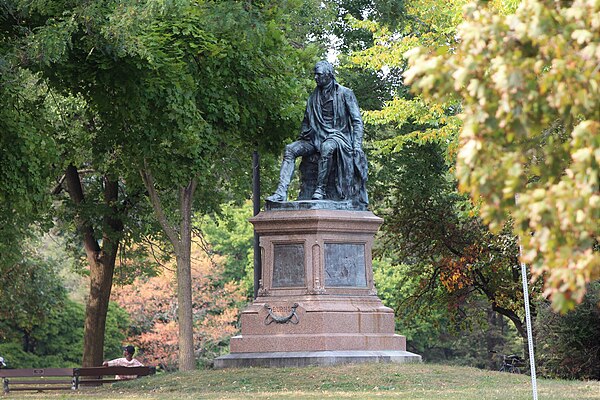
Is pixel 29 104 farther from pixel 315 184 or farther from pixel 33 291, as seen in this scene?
pixel 33 291

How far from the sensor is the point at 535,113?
6.16 m

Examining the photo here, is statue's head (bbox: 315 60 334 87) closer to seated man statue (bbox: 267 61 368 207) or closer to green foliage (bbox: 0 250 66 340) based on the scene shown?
seated man statue (bbox: 267 61 368 207)

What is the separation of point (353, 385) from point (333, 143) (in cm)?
501

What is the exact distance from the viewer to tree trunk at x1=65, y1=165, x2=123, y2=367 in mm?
Answer: 28547

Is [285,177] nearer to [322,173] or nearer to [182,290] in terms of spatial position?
[322,173]

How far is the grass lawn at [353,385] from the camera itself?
47.0 ft

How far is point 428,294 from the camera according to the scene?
32.9m

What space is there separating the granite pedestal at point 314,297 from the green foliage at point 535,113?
37.1ft

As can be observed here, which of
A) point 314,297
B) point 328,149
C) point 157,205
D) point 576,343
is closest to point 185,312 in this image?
point 157,205

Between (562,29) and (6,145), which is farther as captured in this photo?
(6,145)

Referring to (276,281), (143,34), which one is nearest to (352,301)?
(276,281)

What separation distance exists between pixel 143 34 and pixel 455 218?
14591 mm

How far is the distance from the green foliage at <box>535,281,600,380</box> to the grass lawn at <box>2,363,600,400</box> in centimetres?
401

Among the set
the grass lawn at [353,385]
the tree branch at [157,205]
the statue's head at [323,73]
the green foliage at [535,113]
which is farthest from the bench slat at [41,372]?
the green foliage at [535,113]
